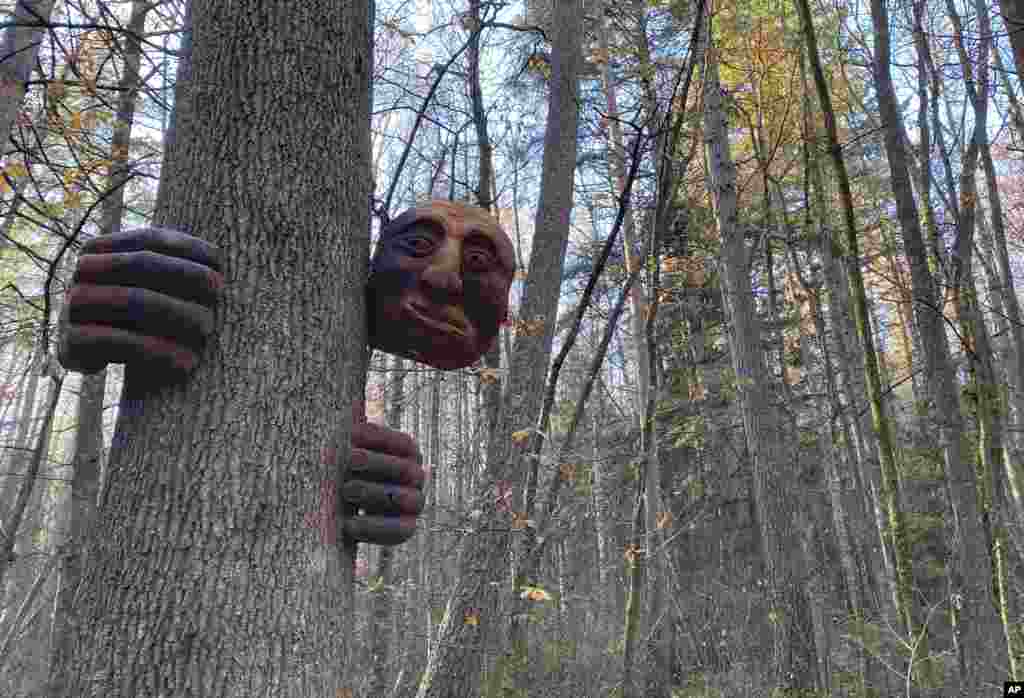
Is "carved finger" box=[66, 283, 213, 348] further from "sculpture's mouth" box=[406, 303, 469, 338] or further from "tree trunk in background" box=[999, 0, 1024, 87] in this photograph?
"tree trunk in background" box=[999, 0, 1024, 87]

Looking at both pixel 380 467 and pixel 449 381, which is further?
pixel 449 381

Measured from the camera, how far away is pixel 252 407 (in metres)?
1.36

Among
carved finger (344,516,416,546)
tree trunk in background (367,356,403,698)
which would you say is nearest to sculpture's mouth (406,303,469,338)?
carved finger (344,516,416,546)

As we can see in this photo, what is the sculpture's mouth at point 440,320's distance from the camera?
176 cm

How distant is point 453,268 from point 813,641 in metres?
5.20

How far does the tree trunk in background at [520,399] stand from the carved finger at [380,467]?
→ 83.0 inches

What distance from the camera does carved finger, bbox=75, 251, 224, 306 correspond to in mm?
1323

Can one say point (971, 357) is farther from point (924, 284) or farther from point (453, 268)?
point (453, 268)

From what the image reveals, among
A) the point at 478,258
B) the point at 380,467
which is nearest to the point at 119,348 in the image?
the point at 380,467

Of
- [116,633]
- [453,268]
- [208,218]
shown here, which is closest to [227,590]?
[116,633]

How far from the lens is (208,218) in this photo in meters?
1.49

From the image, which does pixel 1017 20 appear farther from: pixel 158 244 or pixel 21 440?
pixel 21 440

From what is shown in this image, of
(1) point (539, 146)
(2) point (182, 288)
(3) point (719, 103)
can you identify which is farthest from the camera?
(1) point (539, 146)

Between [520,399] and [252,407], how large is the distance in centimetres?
295
